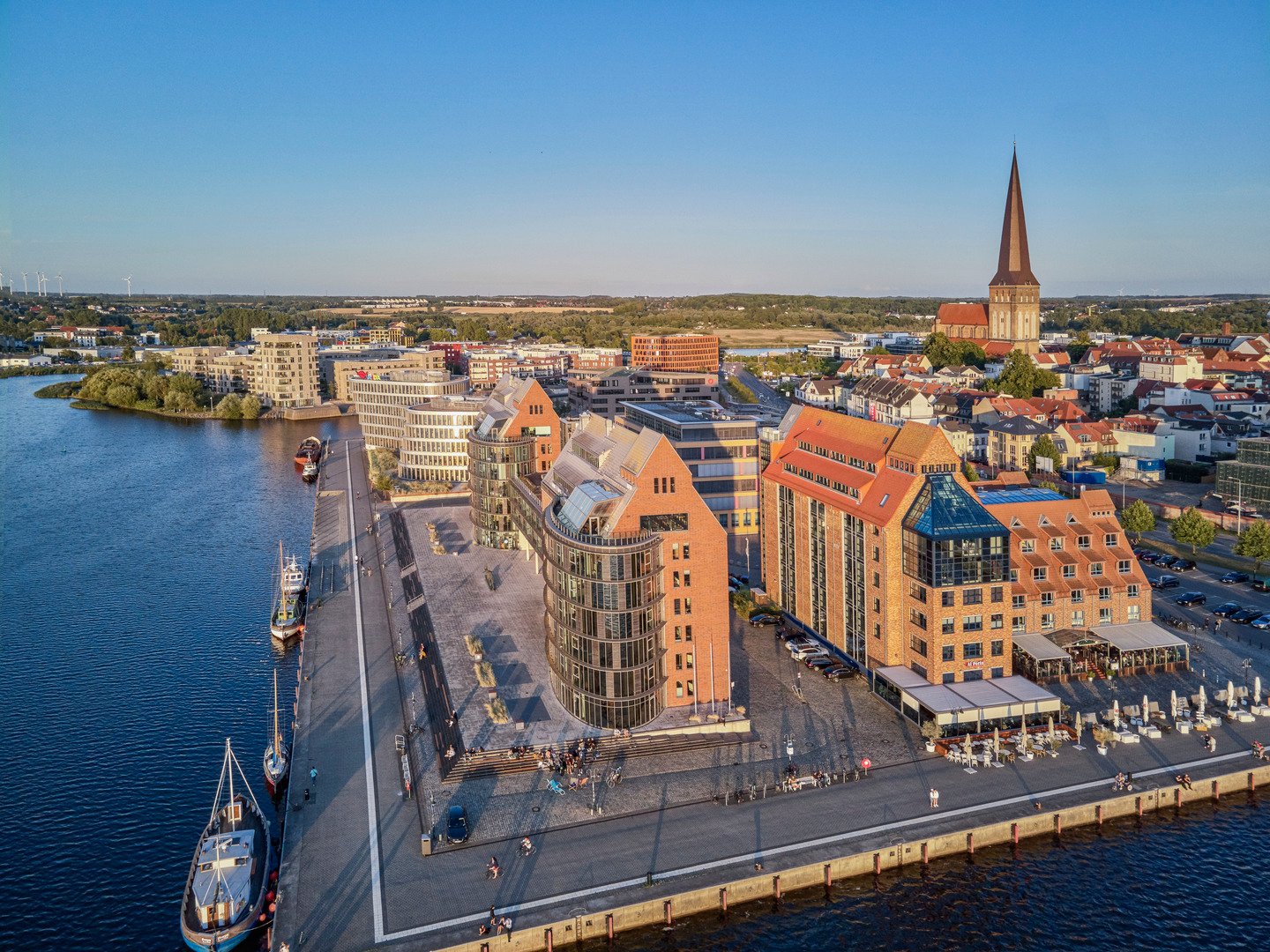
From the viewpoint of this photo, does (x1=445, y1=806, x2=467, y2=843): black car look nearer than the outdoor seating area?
Yes

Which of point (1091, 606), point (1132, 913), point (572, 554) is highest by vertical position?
point (572, 554)

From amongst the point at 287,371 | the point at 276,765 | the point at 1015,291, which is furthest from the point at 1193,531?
the point at 287,371

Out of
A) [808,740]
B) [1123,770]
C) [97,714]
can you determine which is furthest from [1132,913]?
[97,714]

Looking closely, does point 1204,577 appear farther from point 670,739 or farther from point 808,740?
point 670,739

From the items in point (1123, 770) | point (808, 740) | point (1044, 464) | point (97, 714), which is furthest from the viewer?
point (1044, 464)

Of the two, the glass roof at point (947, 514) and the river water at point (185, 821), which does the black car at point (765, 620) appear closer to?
the glass roof at point (947, 514)

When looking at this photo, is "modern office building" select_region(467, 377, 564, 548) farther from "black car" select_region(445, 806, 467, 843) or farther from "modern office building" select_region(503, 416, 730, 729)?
"black car" select_region(445, 806, 467, 843)

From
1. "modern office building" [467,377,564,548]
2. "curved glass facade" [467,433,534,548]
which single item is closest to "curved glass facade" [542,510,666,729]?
"modern office building" [467,377,564,548]
